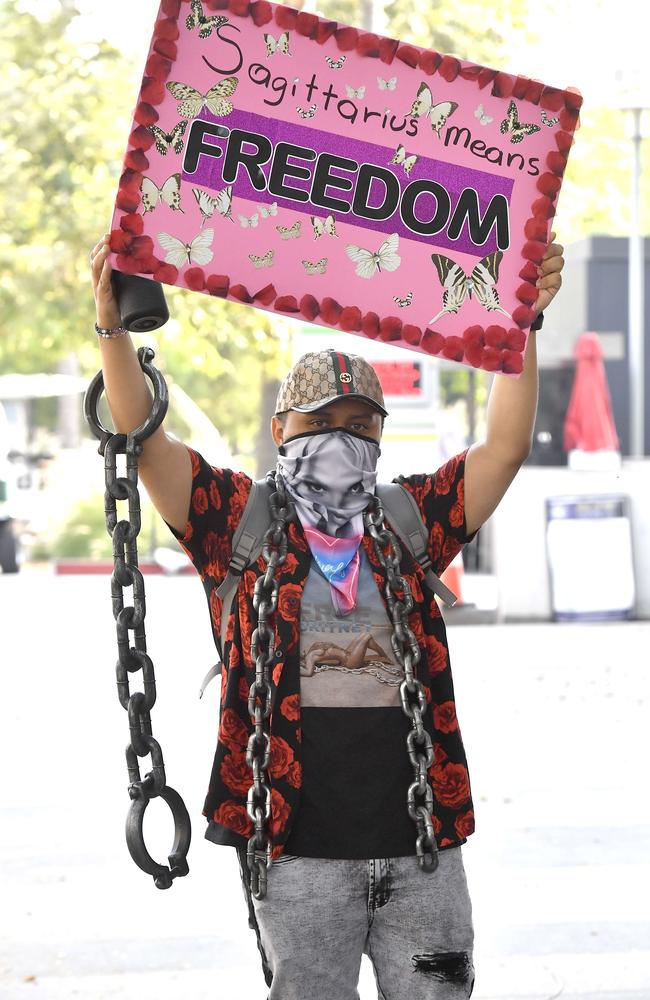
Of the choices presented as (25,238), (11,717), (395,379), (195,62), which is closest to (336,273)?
(195,62)

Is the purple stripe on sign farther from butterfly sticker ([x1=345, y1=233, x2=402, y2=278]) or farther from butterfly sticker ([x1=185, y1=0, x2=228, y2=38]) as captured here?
butterfly sticker ([x1=185, y1=0, x2=228, y2=38])

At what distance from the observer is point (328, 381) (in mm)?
2832

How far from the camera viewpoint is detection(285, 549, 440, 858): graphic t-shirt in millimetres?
2648

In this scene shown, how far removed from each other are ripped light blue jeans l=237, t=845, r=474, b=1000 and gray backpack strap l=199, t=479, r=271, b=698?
47 centimetres

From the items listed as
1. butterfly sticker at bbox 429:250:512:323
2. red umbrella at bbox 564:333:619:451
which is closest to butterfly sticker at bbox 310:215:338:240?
butterfly sticker at bbox 429:250:512:323

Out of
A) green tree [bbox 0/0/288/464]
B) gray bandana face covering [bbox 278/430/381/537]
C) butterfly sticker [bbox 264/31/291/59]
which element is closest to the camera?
butterfly sticker [bbox 264/31/291/59]

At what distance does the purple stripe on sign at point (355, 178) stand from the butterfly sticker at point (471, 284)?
3cm

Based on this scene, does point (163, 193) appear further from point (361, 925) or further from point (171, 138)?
point (361, 925)

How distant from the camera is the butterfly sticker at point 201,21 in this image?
2680 mm

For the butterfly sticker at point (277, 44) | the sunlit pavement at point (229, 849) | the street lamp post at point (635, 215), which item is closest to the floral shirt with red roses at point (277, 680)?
the butterfly sticker at point (277, 44)

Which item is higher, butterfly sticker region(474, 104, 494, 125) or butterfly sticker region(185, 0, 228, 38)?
butterfly sticker region(185, 0, 228, 38)

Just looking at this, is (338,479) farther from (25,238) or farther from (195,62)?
(25,238)

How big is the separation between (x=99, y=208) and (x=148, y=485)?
1840cm

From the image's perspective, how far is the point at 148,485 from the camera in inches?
109
